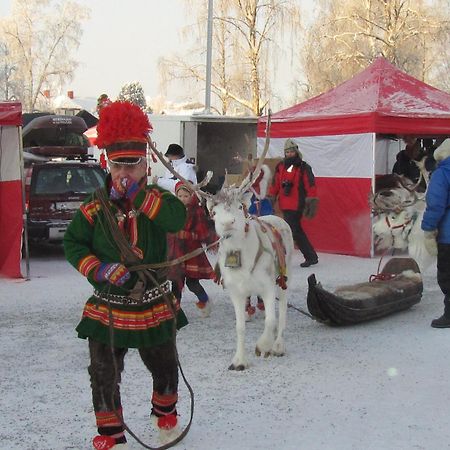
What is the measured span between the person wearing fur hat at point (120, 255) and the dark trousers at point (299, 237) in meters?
7.26

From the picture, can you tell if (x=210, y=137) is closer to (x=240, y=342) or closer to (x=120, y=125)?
(x=240, y=342)

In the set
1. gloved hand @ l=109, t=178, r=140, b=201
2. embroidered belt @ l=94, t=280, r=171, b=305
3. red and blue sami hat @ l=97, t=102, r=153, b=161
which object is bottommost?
embroidered belt @ l=94, t=280, r=171, b=305

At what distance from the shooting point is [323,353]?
632 cm

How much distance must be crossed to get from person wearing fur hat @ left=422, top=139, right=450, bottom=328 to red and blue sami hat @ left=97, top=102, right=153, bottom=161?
3.79m

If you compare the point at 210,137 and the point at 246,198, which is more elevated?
the point at 210,137

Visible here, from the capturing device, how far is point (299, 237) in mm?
11195

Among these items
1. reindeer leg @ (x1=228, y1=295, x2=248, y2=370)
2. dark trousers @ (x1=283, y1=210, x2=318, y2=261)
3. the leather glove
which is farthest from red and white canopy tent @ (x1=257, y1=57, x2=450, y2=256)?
reindeer leg @ (x1=228, y1=295, x2=248, y2=370)

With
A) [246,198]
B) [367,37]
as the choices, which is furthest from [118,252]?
[367,37]

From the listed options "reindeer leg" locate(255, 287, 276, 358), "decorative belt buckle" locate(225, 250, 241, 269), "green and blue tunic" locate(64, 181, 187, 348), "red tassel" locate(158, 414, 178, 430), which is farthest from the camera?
"reindeer leg" locate(255, 287, 276, 358)

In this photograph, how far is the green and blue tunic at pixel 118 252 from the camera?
384 cm

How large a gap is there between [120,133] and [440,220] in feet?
13.3

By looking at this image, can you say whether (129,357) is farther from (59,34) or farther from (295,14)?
(59,34)

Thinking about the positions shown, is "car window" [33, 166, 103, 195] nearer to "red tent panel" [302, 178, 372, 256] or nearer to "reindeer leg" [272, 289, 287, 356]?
"red tent panel" [302, 178, 372, 256]

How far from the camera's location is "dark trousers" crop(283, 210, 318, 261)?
11.1 meters
